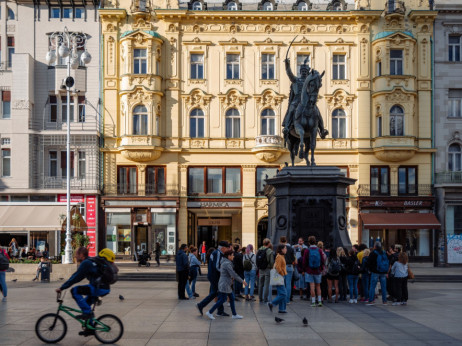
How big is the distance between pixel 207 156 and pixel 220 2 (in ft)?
36.6

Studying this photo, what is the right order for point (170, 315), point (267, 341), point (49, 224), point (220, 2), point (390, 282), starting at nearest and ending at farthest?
1. point (267, 341)
2. point (170, 315)
3. point (390, 282)
4. point (49, 224)
5. point (220, 2)

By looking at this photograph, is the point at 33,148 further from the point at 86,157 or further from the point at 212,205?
the point at 212,205

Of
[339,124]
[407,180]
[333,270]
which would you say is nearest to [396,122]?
[339,124]

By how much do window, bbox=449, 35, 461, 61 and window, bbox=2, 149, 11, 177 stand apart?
100ft

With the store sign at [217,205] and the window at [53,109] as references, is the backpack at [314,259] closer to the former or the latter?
the store sign at [217,205]

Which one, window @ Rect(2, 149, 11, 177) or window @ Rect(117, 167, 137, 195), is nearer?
window @ Rect(2, 149, 11, 177)

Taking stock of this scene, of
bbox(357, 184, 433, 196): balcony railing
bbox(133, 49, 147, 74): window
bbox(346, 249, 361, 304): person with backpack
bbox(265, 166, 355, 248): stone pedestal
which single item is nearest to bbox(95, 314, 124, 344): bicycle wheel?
bbox(346, 249, 361, 304): person with backpack

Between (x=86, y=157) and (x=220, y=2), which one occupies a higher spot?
(x=220, y=2)

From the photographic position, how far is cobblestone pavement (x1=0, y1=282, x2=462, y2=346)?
1145cm

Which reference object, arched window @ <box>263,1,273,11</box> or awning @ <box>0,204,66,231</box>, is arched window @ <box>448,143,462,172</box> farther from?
awning @ <box>0,204,66,231</box>

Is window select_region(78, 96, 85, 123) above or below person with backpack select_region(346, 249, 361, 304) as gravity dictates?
above

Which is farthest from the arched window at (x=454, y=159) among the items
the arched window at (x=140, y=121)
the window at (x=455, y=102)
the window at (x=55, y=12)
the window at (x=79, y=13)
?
the window at (x=55, y=12)

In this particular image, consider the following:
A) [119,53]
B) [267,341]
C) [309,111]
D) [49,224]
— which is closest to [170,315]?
[267,341]

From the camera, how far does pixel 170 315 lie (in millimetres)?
14836
